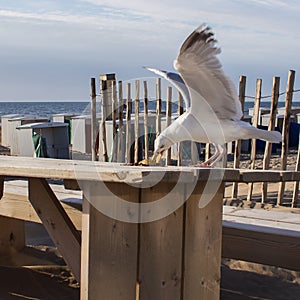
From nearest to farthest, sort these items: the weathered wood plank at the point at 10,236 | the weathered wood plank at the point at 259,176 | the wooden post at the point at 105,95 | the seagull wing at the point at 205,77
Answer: the weathered wood plank at the point at 259,176, the seagull wing at the point at 205,77, the weathered wood plank at the point at 10,236, the wooden post at the point at 105,95

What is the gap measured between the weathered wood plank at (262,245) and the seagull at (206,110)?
1.53 feet

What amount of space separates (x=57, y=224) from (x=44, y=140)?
32.8 ft

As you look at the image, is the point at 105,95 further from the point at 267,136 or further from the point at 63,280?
the point at 267,136

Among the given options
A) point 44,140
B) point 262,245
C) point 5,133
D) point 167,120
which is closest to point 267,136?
point 262,245

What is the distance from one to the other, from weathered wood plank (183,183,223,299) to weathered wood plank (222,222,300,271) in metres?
0.63

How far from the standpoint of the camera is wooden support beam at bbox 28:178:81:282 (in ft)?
9.64

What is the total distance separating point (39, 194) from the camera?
3.04 meters

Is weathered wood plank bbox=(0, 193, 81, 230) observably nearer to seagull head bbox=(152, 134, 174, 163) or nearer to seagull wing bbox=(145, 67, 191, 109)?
seagull head bbox=(152, 134, 174, 163)

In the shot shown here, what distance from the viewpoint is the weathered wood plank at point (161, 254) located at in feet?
8.36

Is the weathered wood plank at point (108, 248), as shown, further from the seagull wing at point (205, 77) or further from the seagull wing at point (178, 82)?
the seagull wing at point (178, 82)

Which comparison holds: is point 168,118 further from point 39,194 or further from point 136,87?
point 39,194

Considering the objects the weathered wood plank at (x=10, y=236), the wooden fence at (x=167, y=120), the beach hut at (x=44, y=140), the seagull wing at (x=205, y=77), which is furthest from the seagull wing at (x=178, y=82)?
the beach hut at (x=44, y=140)

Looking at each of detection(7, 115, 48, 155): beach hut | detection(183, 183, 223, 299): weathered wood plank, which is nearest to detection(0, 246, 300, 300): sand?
detection(183, 183, 223, 299): weathered wood plank

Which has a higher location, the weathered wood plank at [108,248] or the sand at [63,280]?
the weathered wood plank at [108,248]
